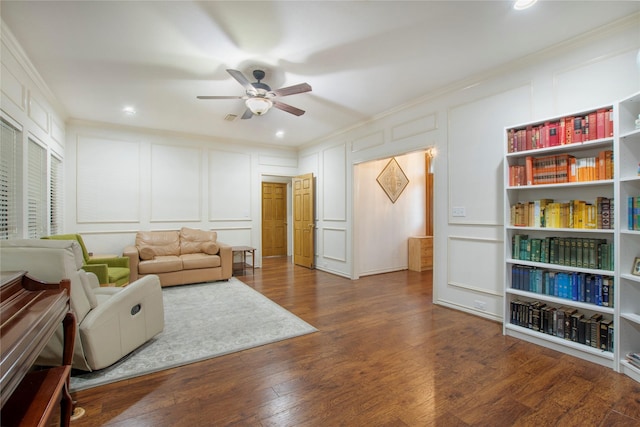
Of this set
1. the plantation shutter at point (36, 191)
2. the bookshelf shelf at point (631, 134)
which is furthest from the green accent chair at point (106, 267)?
the bookshelf shelf at point (631, 134)

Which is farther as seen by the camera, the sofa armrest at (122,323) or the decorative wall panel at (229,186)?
the decorative wall panel at (229,186)

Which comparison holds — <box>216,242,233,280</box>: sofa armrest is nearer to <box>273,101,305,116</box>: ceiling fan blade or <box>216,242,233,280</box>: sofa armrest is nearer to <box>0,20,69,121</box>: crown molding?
<box>273,101,305,116</box>: ceiling fan blade

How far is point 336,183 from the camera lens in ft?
18.7

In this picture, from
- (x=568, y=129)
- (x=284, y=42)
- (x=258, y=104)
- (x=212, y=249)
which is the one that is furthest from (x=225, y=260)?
(x=568, y=129)

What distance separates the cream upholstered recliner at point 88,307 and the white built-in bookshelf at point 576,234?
3.27 meters

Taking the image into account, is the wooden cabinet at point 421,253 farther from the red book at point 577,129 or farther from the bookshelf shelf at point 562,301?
the red book at point 577,129

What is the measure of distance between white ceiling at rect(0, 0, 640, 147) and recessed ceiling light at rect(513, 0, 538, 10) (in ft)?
0.28

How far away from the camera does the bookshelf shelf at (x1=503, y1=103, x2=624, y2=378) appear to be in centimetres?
229

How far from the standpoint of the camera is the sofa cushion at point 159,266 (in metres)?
4.51

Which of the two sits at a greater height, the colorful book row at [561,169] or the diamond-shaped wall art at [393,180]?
the diamond-shaped wall art at [393,180]

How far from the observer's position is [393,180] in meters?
5.91

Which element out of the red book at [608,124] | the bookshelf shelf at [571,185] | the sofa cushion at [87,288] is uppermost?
the red book at [608,124]

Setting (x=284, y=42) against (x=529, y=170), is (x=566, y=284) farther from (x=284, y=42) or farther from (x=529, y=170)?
(x=284, y=42)

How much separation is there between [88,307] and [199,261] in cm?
279
